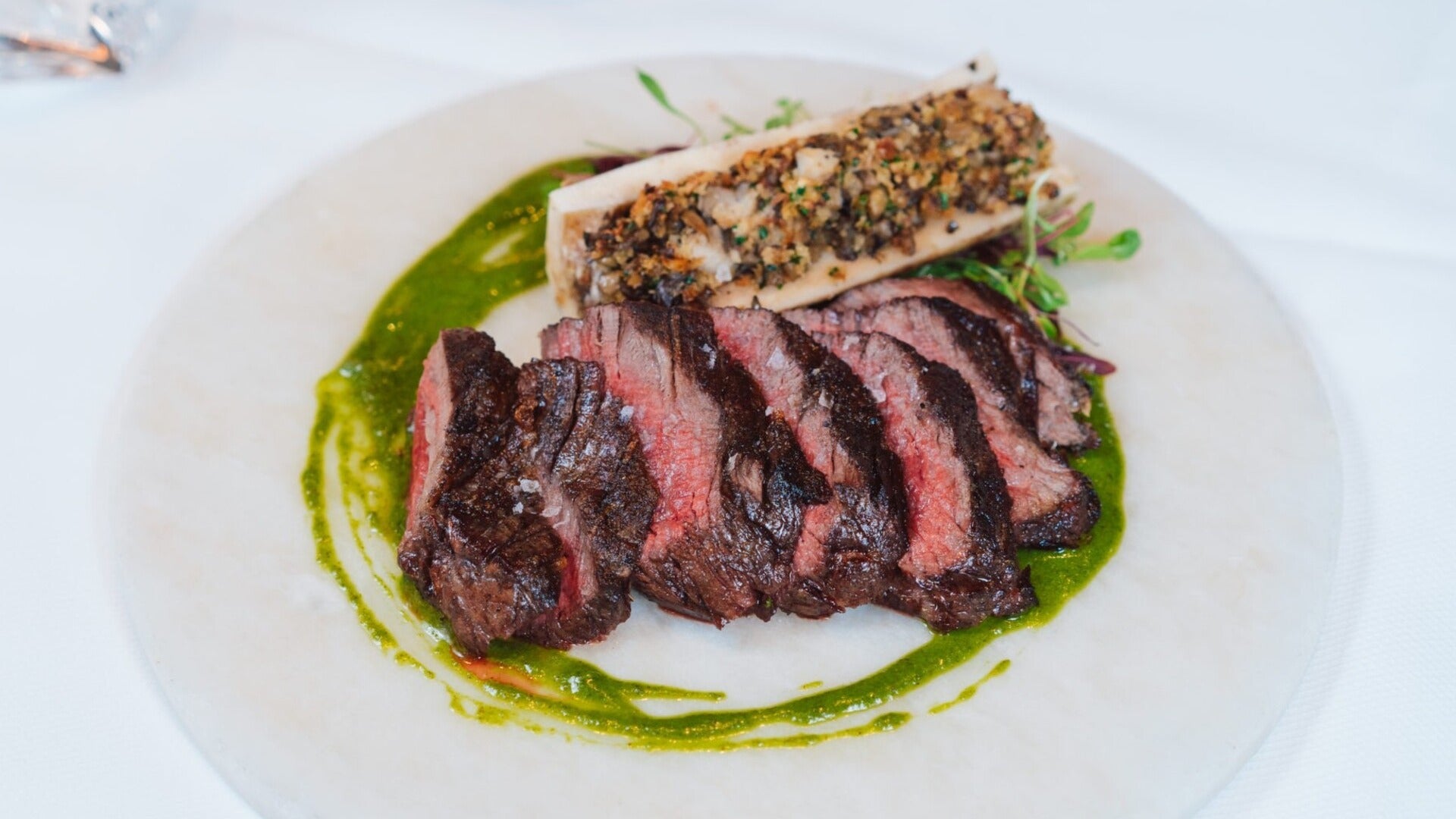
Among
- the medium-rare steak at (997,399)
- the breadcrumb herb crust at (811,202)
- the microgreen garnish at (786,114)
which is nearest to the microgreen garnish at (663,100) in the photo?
the microgreen garnish at (786,114)

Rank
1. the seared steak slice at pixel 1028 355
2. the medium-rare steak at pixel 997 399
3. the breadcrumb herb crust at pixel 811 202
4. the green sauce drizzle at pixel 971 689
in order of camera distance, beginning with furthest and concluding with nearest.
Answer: the breadcrumb herb crust at pixel 811 202 < the seared steak slice at pixel 1028 355 < the medium-rare steak at pixel 997 399 < the green sauce drizzle at pixel 971 689

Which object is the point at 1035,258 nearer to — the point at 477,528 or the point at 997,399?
the point at 997,399

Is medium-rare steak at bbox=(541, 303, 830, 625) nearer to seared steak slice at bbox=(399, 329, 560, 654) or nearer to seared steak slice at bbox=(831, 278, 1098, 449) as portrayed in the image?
seared steak slice at bbox=(399, 329, 560, 654)

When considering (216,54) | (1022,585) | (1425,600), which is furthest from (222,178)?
(1425,600)

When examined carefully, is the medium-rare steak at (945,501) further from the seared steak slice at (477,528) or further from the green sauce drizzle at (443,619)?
the seared steak slice at (477,528)

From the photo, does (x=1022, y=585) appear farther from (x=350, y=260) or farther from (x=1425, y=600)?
(x=350, y=260)

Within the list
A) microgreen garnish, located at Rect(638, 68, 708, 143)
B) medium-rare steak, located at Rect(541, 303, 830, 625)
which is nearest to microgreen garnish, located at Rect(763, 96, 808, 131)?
microgreen garnish, located at Rect(638, 68, 708, 143)
